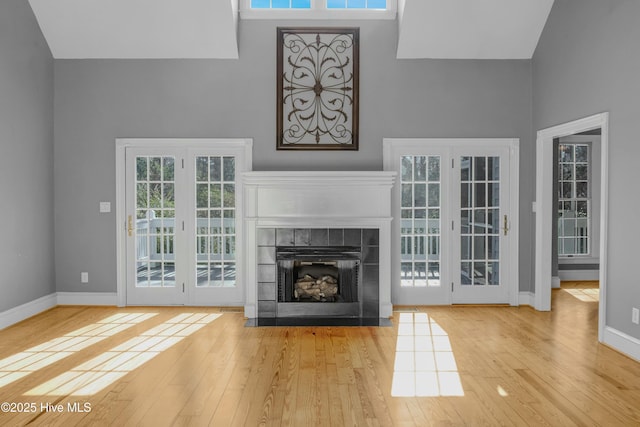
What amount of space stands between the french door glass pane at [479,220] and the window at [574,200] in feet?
7.84

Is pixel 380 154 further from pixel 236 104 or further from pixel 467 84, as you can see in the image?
pixel 236 104

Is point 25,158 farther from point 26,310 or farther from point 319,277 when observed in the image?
point 319,277

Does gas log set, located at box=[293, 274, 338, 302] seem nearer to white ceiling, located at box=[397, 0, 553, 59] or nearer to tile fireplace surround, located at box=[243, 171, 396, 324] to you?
tile fireplace surround, located at box=[243, 171, 396, 324]

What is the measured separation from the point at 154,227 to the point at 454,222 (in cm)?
357

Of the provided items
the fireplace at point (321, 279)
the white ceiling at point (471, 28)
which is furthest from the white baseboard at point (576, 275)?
the fireplace at point (321, 279)

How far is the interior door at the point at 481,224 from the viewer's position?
5598 millimetres

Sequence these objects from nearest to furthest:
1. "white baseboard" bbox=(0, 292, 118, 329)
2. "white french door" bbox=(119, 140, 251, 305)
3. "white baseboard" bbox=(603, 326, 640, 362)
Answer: "white baseboard" bbox=(603, 326, 640, 362)
"white baseboard" bbox=(0, 292, 118, 329)
"white french door" bbox=(119, 140, 251, 305)

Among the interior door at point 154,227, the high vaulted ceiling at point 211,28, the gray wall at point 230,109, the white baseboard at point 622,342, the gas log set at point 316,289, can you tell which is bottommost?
the white baseboard at point 622,342

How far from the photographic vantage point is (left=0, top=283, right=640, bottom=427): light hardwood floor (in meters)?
2.77

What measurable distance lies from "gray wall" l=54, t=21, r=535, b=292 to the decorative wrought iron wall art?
0.33 ft

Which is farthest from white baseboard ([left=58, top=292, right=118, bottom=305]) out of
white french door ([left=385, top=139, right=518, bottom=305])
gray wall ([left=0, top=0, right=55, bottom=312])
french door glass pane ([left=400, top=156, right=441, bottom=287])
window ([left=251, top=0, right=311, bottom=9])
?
window ([left=251, top=0, right=311, bottom=9])

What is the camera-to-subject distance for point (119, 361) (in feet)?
12.1

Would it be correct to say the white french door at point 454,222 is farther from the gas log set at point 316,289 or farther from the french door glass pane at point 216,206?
the french door glass pane at point 216,206

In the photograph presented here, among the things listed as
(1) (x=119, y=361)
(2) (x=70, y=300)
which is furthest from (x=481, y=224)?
(2) (x=70, y=300)
